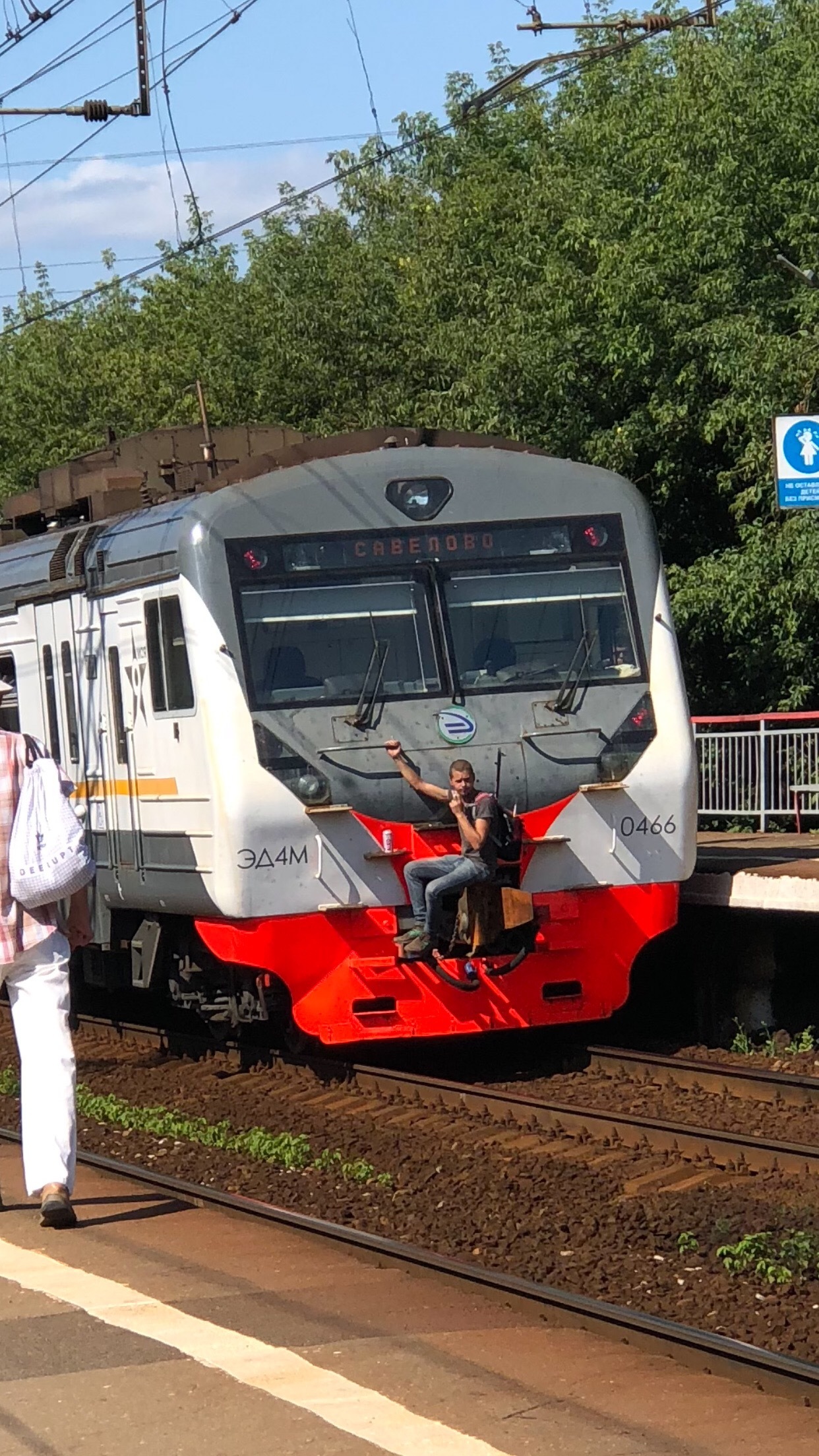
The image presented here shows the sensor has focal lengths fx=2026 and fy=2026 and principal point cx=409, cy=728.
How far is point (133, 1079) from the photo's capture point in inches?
465

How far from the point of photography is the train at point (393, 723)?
10633mm

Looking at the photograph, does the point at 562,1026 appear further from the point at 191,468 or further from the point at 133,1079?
the point at 191,468

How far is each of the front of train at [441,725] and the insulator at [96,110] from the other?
524cm

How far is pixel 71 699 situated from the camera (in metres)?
12.7

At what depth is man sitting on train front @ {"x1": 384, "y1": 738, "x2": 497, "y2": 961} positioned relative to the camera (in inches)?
412

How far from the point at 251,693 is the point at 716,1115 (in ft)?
10.5

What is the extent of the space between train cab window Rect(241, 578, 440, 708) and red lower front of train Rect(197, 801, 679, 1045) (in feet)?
2.58

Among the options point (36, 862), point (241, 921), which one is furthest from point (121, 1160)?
point (36, 862)

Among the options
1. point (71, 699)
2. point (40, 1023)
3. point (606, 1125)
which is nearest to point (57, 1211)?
point (40, 1023)

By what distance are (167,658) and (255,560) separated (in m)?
0.78

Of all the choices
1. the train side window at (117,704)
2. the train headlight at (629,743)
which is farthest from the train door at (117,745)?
the train headlight at (629,743)

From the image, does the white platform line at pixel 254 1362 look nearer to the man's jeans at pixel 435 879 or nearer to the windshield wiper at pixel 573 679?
the man's jeans at pixel 435 879

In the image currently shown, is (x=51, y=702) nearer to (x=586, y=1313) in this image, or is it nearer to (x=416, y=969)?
(x=416, y=969)

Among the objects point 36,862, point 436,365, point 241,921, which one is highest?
point 436,365
